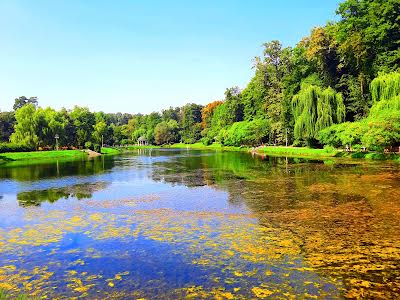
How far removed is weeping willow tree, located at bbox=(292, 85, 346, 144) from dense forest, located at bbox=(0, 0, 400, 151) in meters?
0.14

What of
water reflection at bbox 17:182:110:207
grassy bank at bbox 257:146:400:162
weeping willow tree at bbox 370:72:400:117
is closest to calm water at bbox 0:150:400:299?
water reflection at bbox 17:182:110:207

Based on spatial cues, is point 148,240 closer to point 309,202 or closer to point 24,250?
point 24,250

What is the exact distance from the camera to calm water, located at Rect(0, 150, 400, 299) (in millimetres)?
7945

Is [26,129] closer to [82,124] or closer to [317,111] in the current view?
[82,124]

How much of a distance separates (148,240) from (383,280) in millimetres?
6918

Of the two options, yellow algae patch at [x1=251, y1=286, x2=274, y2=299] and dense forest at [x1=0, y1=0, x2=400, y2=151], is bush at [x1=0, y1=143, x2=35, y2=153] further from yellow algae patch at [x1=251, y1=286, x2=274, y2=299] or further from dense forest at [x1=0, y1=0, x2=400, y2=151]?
yellow algae patch at [x1=251, y1=286, x2=274, y2=299]

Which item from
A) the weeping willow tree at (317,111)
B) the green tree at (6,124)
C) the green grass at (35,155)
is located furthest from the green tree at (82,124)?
the weeping willow tree at (317,111)

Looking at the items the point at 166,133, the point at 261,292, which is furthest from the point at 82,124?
the point at 261,292

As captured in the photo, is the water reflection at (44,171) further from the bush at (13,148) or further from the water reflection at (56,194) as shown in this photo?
the bush at (13,148)

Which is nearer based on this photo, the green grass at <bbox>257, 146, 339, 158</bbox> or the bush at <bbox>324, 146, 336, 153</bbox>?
the bush at <bbox>324, 146, 336, 153</bbox>

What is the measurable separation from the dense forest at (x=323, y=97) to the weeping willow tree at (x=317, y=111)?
14cm

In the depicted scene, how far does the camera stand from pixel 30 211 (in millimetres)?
16766

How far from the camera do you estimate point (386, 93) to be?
136 feet

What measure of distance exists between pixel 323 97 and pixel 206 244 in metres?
44.9
